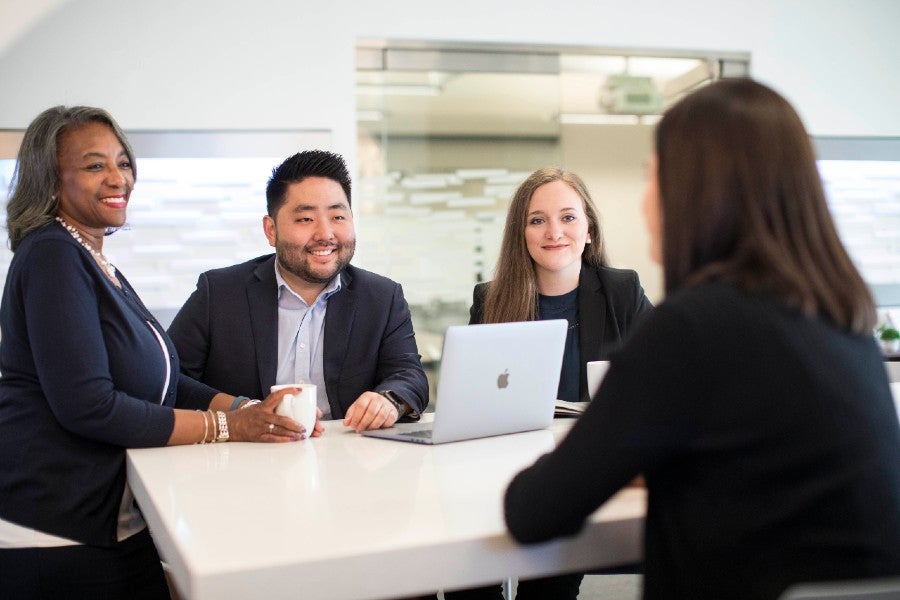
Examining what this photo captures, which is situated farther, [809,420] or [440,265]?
[440,265]

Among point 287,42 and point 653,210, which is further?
point 287,42

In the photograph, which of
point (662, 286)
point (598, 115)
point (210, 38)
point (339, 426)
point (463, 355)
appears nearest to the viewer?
point (662, 286)

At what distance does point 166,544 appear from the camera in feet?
4.27

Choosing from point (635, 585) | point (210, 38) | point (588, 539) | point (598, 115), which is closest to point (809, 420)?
point (588, 539)

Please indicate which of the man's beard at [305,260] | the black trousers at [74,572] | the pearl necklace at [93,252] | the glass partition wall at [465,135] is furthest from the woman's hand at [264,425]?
the glass partition wall at [465,135]

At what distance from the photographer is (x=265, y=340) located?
250 cm

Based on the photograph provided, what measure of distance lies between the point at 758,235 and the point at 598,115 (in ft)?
14.8

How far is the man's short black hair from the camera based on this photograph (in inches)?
107

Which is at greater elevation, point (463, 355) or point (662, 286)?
point (662, 286)

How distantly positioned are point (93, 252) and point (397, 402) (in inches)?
30.8

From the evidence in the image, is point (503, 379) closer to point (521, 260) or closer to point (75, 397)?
point (75, 397)

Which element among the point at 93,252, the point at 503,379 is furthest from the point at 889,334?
the point at 93,252

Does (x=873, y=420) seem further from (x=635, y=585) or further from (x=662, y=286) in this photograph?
(x=635, y=585)

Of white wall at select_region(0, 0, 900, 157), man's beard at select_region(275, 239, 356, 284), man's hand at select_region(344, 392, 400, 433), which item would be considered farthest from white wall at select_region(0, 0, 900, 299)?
man's hand at select_region(344, 392, 400, 433)
